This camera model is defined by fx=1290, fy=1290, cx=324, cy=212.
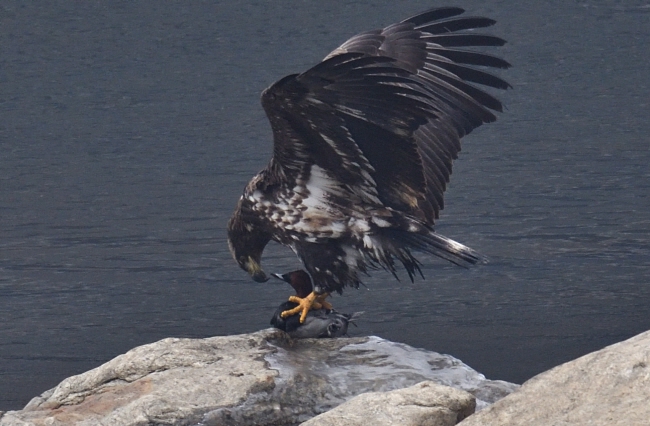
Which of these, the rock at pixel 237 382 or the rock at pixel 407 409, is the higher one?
the rock at pixel 407 409

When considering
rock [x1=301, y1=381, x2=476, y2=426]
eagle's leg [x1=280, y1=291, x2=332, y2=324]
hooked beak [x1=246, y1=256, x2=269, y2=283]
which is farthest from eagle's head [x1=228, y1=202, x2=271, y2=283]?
rock [x1=301, y1=381, x2=476, y2=426]

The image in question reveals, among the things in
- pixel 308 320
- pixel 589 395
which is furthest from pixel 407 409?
pixel 308 320

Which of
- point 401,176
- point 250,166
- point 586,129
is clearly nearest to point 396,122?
point 401,176

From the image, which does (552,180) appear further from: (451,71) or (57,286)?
(451,71)

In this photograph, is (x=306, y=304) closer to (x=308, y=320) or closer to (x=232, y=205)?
(x=308, y=320)

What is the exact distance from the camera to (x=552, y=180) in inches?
637

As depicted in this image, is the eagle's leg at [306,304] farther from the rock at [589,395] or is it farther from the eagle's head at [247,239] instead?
the rock at [589,395]

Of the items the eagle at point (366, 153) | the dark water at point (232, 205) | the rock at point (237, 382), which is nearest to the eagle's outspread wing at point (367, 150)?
the eagle at point (366, 153)

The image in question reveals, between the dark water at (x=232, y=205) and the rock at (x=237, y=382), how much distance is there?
2.03 m

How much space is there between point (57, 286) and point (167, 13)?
90.6 feet

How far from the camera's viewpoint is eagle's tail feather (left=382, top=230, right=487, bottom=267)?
7.55 m

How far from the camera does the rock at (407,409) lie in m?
5.94

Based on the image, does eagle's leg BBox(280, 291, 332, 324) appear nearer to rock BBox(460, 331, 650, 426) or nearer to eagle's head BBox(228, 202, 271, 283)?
eagle's head BBox(228, 202, 271, 283)

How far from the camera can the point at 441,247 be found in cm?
769
